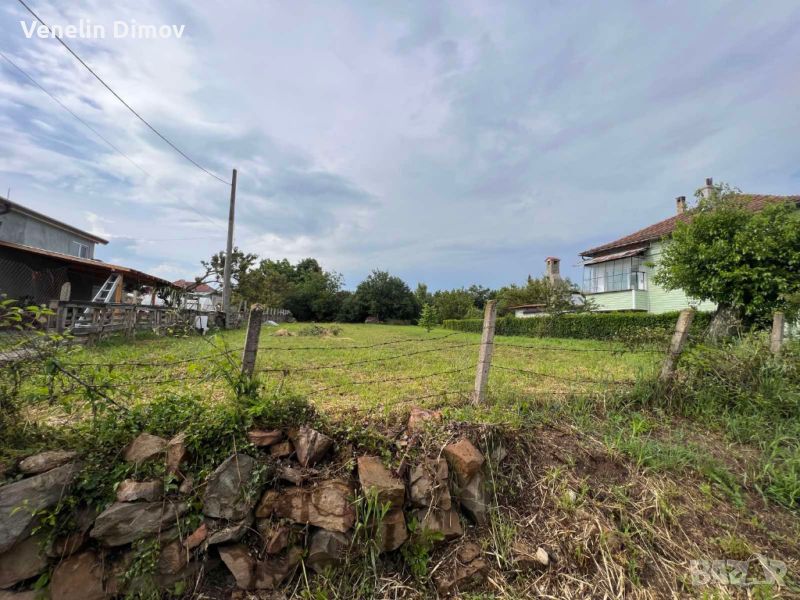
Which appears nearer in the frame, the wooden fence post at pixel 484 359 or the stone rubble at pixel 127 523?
the stone rubble at pixel 127 523

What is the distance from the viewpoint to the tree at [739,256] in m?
10.3

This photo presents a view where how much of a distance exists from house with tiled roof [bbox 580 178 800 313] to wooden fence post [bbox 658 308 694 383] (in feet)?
53.3

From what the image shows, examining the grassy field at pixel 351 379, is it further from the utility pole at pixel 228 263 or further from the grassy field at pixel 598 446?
the utility pole at pixel 228 263

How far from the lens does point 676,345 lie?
4039 millimetres

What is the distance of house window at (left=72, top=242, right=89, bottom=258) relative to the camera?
59.4 feet

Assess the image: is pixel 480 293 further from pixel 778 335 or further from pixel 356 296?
pixel 778 335

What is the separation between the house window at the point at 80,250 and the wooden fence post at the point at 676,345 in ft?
79.7

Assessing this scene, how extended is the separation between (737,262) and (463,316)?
21.0m

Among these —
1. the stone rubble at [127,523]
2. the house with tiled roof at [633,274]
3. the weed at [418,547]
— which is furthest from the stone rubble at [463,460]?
the house with tiled roof at [633,274]

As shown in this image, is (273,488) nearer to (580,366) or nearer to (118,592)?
(118,592)

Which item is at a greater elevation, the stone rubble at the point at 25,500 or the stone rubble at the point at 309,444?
the stone rubble at the point at 309,444

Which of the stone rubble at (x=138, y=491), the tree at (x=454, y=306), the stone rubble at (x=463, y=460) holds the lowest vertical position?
the stone rubble at (x=138, y=491)

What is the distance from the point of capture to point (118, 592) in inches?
87.0

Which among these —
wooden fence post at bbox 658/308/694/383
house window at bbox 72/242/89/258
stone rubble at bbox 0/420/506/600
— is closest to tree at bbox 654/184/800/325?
wooden fence post at bbox 658/308/694/383
